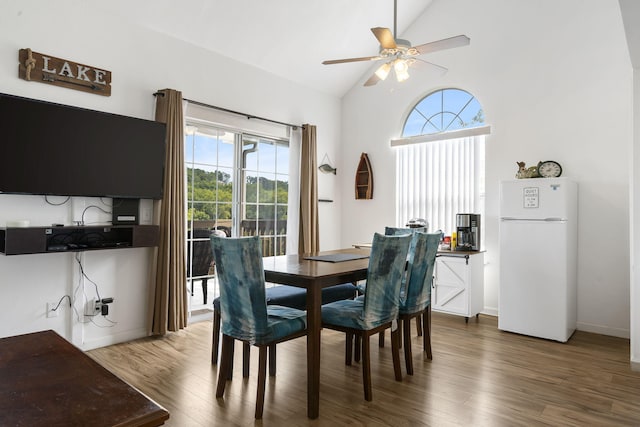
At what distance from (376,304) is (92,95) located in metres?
2.87

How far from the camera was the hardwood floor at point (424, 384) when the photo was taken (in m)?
2.33

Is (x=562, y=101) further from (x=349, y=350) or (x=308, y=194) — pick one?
(x=349, y=350)

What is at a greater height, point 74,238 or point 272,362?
point 74,238

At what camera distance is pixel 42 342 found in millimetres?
1186

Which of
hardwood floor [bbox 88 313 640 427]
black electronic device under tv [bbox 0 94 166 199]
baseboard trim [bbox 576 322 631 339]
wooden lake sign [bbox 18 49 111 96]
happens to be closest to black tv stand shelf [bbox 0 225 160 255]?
black electronic device under tv [bbox 0 94 166 199]

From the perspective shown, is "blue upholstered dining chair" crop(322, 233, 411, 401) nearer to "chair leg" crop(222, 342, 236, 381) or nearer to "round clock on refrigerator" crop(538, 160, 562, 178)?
"chair leg" crop(222, 342, 236, 381)

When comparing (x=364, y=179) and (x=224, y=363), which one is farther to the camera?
(x=364, y=179)

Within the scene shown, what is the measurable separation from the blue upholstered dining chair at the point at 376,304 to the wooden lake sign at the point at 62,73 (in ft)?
8.67

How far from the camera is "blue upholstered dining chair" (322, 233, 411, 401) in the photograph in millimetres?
2545

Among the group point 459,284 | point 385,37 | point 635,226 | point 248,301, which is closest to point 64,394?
point 248,301

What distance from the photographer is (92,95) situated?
3436 millimetres

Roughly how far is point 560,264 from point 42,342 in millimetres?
3906

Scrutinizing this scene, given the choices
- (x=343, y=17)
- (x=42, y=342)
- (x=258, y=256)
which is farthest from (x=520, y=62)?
(x=42, y=342)

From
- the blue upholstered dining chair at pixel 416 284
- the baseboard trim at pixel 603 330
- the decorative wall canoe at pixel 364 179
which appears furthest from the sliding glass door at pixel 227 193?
the baseboard trim at pixel 603 330
